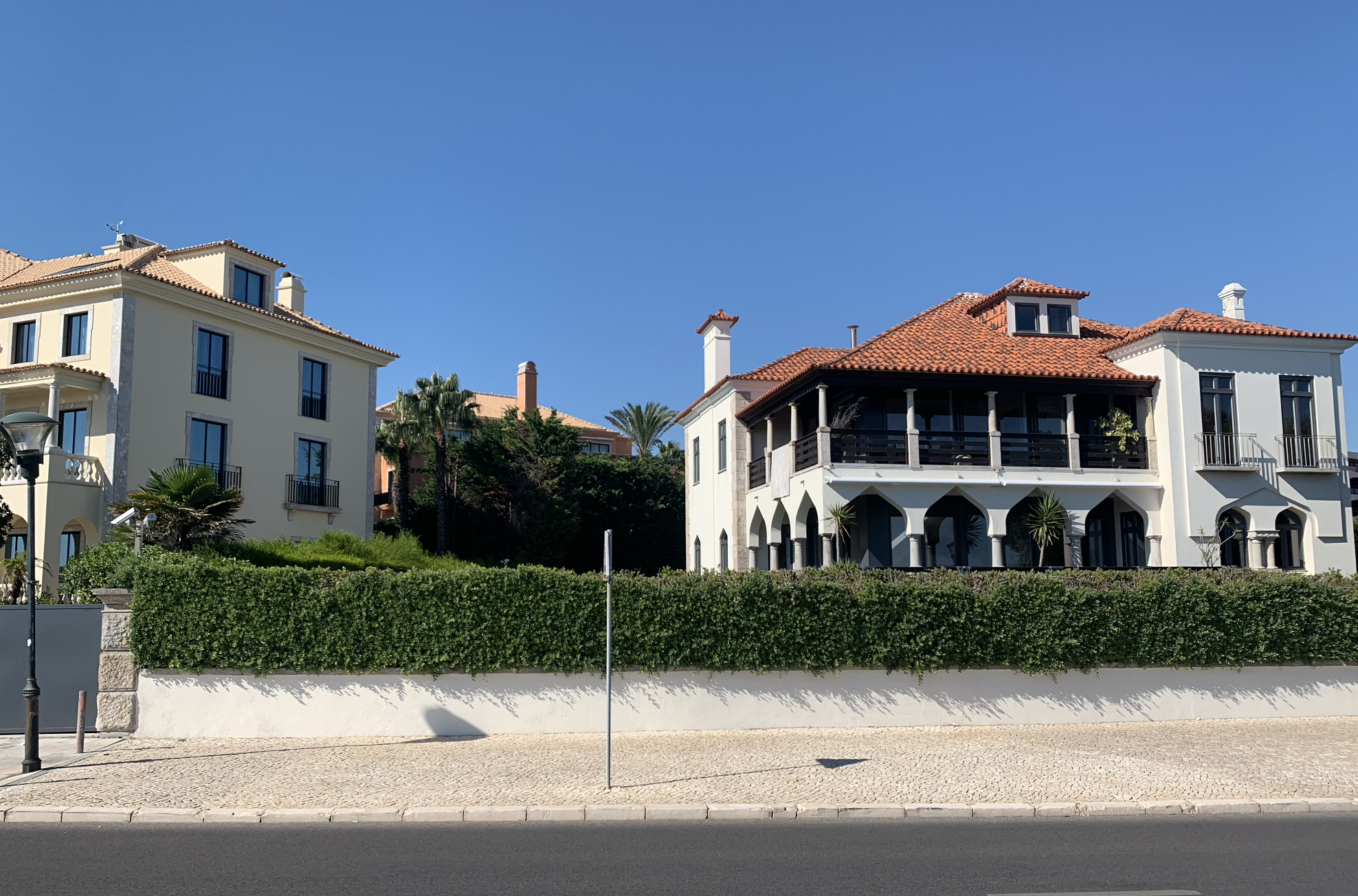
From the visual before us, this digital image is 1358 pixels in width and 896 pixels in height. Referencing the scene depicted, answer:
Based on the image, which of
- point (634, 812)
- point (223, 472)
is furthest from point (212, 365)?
point (634, 812)

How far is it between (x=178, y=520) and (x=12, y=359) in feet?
50.4

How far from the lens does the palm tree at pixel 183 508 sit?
20203 mm

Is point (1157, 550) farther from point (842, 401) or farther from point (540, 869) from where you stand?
point (540, 869)

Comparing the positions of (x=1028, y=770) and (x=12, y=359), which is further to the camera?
(x=12, y=359)

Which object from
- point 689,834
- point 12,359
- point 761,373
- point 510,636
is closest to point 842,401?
point 761,373

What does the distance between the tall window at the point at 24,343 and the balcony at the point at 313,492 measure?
8.37 meters

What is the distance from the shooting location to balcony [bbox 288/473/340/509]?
34438mm

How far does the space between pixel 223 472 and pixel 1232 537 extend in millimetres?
29291

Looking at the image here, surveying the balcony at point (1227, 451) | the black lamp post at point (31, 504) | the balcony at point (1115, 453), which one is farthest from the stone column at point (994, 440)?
the black lamp post at point (31, 504)

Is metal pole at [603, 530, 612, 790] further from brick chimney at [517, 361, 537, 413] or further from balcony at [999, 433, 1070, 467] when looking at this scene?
brick chimney at [517, 361, 537, 413]

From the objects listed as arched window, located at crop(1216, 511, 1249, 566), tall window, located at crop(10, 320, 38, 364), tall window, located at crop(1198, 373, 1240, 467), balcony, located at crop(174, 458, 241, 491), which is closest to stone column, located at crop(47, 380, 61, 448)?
tall window, located at crop(10, 320, 38, 364)

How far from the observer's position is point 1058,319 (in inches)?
1200

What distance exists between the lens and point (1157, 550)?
26.5 metres

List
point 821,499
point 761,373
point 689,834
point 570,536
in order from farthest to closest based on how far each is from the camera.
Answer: point 570,536 < point 761,373 < point 821,499 < point 689,834
